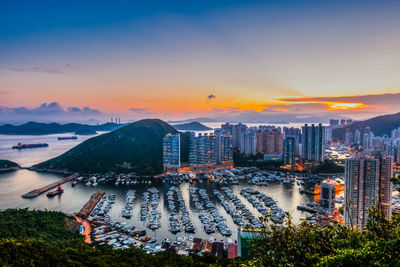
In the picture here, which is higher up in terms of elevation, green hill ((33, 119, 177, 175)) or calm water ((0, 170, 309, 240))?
green hill ((33, 119, 177, 175))

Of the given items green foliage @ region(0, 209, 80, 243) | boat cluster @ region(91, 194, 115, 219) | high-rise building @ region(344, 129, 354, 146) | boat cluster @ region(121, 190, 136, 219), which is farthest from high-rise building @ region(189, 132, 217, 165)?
high-rise building @ region(344, 129, 354, 146)

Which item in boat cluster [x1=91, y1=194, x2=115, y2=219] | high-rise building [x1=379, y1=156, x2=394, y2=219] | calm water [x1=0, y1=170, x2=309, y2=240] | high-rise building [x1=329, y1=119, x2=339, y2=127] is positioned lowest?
calm water [x1=0, y1=170, x2=309, y2=240]

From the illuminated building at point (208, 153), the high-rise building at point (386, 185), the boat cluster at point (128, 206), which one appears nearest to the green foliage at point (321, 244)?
the high-rise building at point (386, 185)

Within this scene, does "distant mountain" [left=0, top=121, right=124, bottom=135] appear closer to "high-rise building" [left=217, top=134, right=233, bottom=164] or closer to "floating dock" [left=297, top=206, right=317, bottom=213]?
"high-rise building" [left=217, top=134, right=233, bottom=164]

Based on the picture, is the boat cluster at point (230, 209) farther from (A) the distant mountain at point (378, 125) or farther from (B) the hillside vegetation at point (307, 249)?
(A) the distant mountain at point (378, 125)

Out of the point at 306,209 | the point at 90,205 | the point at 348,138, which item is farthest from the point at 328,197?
the point at 348,138

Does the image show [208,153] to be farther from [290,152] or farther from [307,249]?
[307,249]
